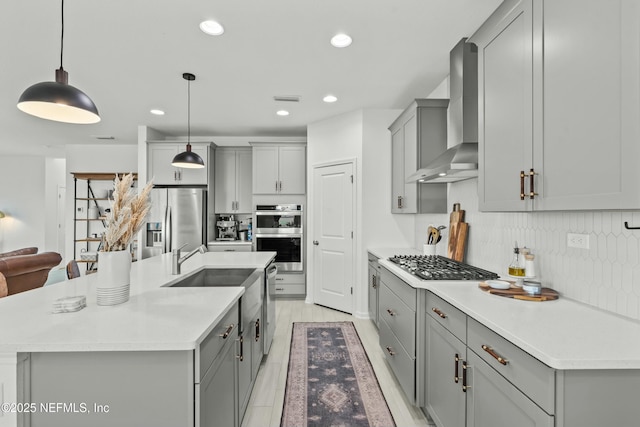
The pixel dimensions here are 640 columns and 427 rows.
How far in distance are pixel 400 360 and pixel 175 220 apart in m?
3.94

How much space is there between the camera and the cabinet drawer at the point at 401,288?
6.75ft

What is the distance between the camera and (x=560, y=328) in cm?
118

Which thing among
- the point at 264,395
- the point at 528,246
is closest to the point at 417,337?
the point at 528,246

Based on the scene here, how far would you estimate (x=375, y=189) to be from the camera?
412cm

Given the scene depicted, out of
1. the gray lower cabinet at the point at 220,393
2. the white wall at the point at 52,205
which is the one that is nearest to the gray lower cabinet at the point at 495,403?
the gray lower cabinet at the point at 220,393

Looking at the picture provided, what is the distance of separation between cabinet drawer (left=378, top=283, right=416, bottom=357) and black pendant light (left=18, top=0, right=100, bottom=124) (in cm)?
222

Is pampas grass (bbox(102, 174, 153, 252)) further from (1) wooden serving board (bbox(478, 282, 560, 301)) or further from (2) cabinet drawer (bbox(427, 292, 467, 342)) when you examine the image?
(1) wooden serving board (bbox(478, 282, 560, 301))

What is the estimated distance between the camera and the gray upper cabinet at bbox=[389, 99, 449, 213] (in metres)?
2.99

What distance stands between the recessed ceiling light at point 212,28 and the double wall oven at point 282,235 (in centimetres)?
288

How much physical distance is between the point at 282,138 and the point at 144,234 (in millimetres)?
2745

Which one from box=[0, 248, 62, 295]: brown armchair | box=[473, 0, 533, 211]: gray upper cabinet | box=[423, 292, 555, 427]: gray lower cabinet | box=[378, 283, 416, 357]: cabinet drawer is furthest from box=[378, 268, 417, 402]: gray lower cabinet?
box=[0, 248, 62, 295]: brown armchair

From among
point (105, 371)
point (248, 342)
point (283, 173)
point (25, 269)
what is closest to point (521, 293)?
point (248, 342)

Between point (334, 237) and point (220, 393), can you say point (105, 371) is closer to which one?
point (220, 393)

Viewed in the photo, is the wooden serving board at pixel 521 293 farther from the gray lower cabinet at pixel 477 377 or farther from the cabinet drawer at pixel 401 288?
the cabinet drawer at pixel 401 288
